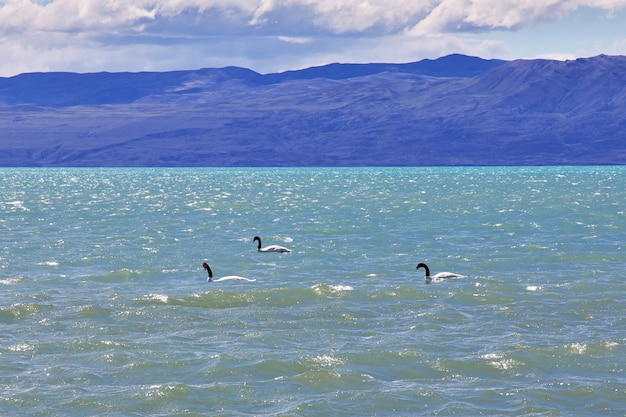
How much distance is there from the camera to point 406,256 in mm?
39500

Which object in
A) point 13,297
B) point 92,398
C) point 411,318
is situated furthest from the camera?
point 13,297

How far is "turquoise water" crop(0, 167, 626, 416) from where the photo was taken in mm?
18312

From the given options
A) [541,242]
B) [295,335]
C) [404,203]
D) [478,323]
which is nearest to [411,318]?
[478,323]

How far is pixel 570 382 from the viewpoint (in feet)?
62.9

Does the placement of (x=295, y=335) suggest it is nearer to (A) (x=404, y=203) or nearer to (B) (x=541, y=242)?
(B) (x=541, y=242)

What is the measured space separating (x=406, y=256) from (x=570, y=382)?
2041cm

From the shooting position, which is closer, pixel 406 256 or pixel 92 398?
pixel 92 398

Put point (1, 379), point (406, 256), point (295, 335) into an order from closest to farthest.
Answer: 1. point (1, 379)
2. point (295, 335)
3. point (406, 256)

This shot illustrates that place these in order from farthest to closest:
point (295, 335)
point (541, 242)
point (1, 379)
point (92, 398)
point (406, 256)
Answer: point (541, 242) → point (406, 256) → point (295, 335) → point (1, 379) → point (92, 398)

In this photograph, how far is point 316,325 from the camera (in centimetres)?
2458

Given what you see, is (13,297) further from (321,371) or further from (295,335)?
(321,371)

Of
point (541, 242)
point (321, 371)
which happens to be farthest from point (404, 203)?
point (321, 371)

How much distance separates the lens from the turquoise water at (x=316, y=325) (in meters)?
18.3

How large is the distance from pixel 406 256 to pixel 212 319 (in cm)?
1522
